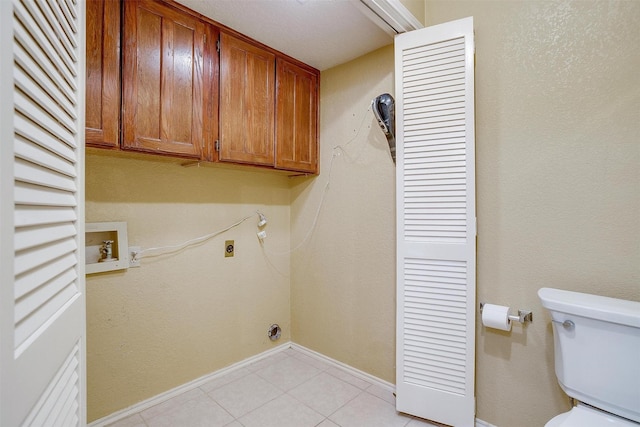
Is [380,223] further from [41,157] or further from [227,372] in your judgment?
[41,157]

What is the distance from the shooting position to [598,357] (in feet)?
3.86

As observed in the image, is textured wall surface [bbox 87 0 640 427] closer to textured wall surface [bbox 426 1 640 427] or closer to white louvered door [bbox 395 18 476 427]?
textured wall surface [bbox 426 1 640 427]

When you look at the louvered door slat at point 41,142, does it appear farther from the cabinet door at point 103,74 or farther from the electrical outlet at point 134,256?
the electrical outlet at point 134,256

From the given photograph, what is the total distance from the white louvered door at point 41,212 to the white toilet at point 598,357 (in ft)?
5.25

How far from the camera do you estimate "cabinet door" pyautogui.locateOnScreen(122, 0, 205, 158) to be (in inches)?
58.4

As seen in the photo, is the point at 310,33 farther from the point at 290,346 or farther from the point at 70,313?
the point at 290,346

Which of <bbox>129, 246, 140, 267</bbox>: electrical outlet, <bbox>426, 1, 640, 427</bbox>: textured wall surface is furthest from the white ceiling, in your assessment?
<bbox>129, 246, 140, 267</bbox>: electrical outlet

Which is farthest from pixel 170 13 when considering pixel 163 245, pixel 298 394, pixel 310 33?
pixel 298 394

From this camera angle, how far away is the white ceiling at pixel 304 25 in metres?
1.62

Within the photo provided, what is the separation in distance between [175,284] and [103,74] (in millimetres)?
1256

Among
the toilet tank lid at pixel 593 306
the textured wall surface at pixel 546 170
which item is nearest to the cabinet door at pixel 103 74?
the textured wall surface at pixel 546 170

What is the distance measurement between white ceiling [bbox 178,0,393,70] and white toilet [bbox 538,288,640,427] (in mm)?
1686

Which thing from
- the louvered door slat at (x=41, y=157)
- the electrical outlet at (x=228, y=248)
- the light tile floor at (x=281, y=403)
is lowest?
the light tile floor at (x=281, y=403)

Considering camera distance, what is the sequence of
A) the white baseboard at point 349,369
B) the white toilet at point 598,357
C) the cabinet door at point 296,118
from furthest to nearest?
the cabinet door at point 296,118 < the white baseboard at point 349,369 < the white toilet at point 598,357
